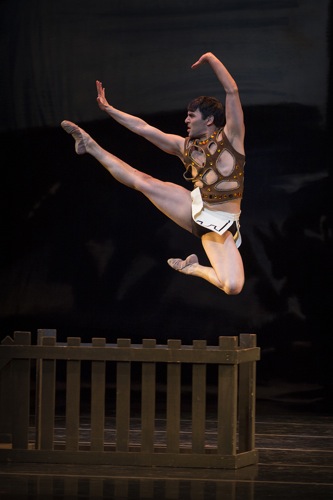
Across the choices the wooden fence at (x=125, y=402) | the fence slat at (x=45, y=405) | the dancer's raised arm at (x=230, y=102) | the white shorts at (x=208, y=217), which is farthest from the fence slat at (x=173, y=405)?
the dancer's raised arm at (x=230, y=102)

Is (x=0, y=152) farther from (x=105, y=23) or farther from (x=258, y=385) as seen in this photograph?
(x=258, y=385)

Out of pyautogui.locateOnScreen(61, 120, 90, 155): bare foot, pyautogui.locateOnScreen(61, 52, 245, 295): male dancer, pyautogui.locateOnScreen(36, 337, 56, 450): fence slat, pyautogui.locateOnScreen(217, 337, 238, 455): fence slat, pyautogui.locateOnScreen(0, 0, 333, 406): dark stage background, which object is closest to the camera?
pyautogui.locateOnScreen(217, 337, 238, 455): fence slat

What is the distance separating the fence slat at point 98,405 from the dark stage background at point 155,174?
251 centimetres

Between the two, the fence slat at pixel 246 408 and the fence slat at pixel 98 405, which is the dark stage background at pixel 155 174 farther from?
the fence slat at pixel 98 405

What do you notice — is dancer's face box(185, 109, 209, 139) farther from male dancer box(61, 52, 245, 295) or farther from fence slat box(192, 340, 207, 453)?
fence slat box(192, 340, 207, 453)

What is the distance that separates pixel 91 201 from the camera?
8539 mm

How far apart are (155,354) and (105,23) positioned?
3.45 metres

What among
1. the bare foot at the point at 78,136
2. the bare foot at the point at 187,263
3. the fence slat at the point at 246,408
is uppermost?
the bare foot at the point at 78,136

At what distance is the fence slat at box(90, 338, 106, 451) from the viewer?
5871 mm

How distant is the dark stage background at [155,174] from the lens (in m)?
8.24

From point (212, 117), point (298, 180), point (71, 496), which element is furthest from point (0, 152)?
point (71, 496)

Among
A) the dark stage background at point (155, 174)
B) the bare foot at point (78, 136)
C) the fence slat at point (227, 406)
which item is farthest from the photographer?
the dark stage background at point (155, 174)

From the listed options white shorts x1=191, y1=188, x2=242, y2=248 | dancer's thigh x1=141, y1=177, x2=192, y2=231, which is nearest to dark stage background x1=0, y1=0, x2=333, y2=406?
dancer's thigh x1=141, y1=177, x2=192, y2=231

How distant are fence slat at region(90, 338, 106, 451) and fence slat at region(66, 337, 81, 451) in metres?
0.08
